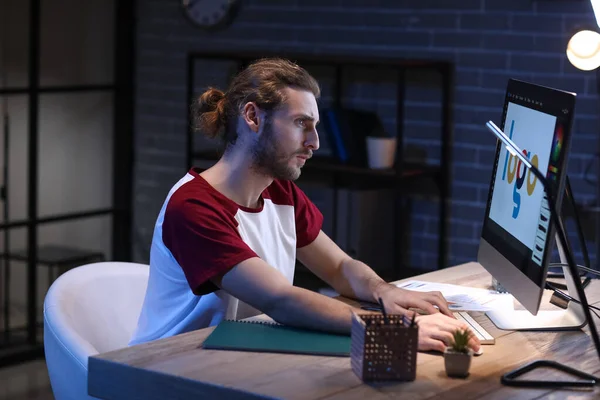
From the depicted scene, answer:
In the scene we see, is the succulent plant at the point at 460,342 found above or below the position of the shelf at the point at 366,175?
above

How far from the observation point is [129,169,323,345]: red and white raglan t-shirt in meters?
2.02

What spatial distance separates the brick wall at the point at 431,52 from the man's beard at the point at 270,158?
6.42 ft

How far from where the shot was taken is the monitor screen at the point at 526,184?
1857 mm

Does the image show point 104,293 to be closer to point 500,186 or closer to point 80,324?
point 80,324

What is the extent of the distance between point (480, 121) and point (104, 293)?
212 cm

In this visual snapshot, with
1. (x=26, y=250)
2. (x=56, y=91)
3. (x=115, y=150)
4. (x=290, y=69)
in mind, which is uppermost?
(x=290, y=69)

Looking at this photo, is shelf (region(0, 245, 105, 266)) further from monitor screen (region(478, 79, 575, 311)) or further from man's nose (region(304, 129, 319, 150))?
monitor screen (region(478, 79, 575, 311))

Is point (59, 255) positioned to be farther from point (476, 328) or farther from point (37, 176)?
point (476, 328)

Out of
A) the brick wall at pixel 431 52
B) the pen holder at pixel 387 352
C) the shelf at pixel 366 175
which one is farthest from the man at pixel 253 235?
the brick wall at pixel 431 52

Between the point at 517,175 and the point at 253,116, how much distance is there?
591mm

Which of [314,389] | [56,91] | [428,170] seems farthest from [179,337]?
[56,91]

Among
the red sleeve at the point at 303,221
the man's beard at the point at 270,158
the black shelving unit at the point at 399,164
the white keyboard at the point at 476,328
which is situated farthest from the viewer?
the black shelving unit at the point at 399,164

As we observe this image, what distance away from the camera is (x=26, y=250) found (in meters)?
4.63

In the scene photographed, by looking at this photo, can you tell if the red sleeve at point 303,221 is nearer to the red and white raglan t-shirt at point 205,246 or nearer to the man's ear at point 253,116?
the red and white raglan t-shirt at point 205,246
